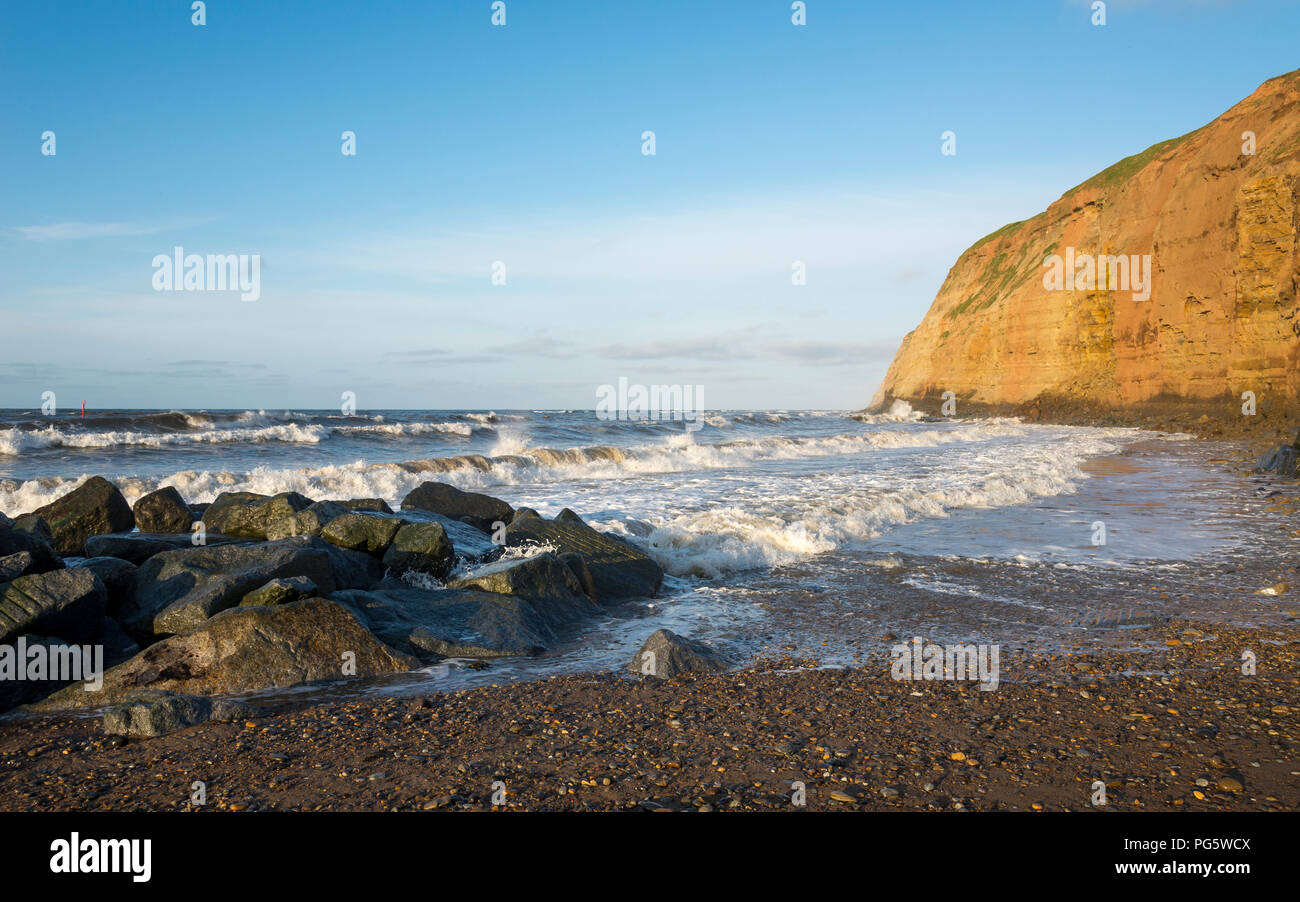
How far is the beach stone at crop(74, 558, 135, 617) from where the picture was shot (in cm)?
649

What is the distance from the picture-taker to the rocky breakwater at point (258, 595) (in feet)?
17.4

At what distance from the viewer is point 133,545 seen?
7.95 metres

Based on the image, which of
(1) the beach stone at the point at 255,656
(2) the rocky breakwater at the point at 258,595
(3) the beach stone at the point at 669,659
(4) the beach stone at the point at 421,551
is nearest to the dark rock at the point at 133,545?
(2) the rocky breakwater at the point at 258,595

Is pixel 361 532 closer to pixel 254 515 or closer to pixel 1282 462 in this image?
pixel 254 515

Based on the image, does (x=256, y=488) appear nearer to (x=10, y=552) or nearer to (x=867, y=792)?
(x=10, y=552)

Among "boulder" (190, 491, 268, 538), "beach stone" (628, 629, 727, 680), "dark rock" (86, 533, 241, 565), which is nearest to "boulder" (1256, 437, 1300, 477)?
"beach stone" (628, 629, 727, 680)

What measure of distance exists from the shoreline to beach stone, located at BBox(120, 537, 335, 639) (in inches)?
56.7

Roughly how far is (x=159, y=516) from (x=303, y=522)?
254 centimetres

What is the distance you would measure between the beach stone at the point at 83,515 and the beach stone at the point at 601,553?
15.6 feet

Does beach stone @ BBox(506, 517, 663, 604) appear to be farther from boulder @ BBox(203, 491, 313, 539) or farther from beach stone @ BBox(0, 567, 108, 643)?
beach stone @ BBox(0, 567, 108, 643)

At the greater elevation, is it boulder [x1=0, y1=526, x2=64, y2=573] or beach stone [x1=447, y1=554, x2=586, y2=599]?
boulder [x1=0, y1=526, x2=64, y2=573]

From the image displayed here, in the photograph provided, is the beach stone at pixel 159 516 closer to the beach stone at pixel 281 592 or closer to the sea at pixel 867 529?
the beach stone at pixel 281 592
